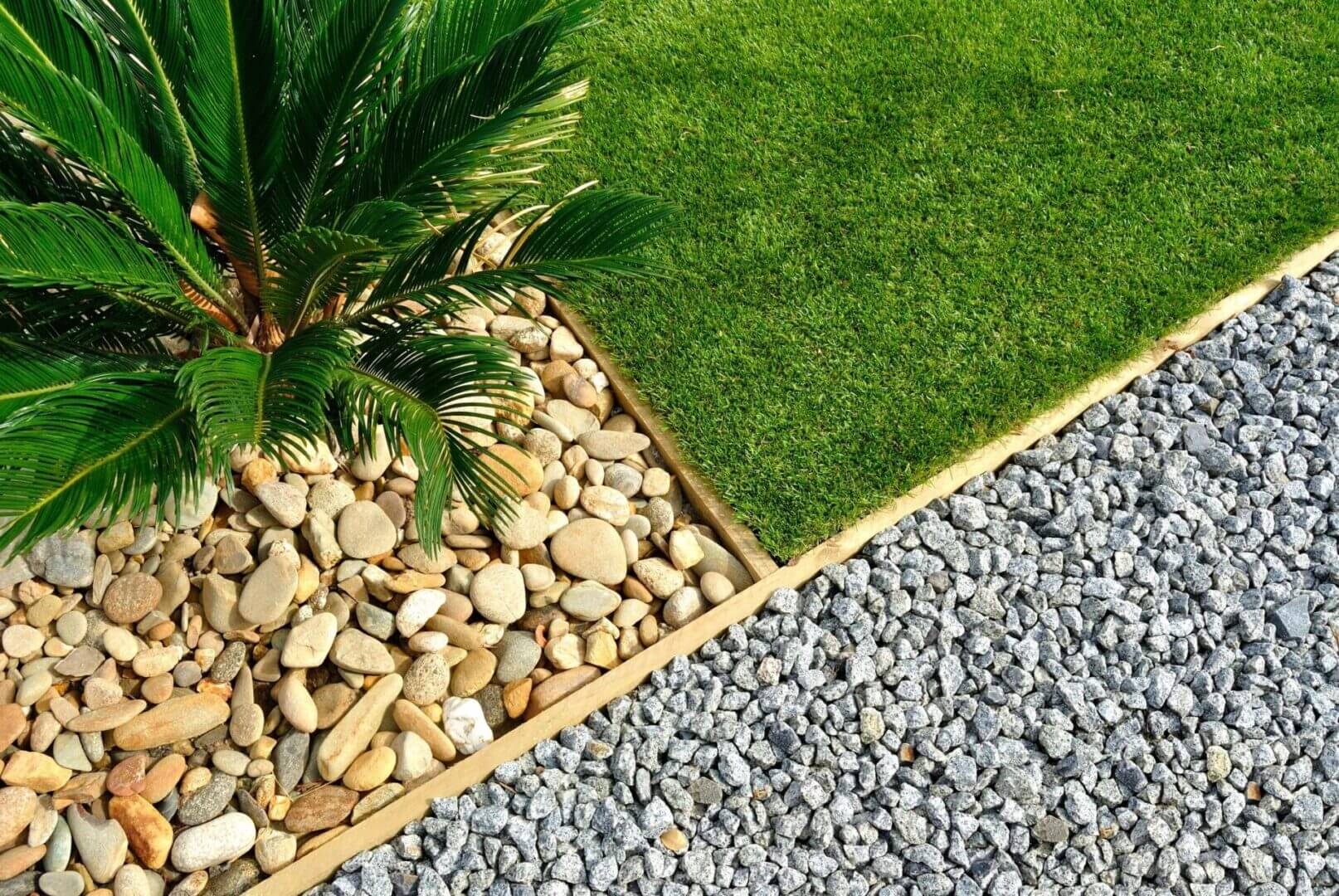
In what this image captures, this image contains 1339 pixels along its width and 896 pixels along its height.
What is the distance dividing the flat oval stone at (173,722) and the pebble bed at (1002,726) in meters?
0.50

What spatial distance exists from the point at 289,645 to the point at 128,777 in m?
0.45

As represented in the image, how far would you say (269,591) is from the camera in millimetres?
2785

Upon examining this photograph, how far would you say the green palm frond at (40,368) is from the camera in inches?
87.0

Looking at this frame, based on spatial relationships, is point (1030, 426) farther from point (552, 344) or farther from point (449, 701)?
point (449, 701)

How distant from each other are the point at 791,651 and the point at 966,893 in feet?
2.30

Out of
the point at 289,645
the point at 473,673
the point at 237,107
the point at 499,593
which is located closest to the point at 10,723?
the point at 289,645

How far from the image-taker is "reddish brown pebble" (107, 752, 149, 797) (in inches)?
100

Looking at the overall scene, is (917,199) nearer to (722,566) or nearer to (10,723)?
(722,566)

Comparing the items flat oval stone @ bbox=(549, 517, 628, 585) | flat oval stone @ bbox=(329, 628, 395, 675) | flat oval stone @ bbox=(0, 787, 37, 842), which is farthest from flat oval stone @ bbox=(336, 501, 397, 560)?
flat oval stone @ bbox=(0, 787, 37, 842)

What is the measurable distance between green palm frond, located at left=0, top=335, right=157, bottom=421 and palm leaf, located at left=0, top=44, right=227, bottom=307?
28 cm

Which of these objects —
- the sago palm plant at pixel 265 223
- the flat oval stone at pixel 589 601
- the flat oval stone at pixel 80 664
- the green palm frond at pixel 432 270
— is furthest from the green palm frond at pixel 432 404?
the flat oval stone at pixel 80 664

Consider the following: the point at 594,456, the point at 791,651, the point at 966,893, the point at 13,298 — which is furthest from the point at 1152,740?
the point at 13,298

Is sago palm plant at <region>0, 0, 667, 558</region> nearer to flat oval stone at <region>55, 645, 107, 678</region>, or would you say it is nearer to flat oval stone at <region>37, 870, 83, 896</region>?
flat oval stone at <region>55, 645, 107, 678</region>

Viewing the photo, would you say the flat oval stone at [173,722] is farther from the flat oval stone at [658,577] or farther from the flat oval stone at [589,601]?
the flat oval stone at [658,577]
